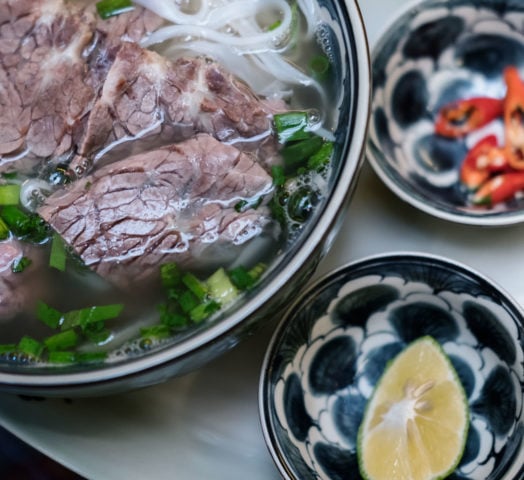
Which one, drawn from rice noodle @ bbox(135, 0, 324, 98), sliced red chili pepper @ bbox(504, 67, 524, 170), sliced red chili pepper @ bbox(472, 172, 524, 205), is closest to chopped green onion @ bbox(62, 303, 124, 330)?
rice noodle @ bbox(135, 0, 324, 98)

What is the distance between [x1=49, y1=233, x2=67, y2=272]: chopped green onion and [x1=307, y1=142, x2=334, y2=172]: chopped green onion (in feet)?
1.85

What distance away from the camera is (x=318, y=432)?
5.66 feet

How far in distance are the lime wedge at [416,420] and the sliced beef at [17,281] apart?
79 centimetres

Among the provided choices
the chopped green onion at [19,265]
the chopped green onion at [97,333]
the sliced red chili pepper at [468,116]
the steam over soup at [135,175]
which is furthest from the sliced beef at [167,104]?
the sliced red chili pepper at [468,116]

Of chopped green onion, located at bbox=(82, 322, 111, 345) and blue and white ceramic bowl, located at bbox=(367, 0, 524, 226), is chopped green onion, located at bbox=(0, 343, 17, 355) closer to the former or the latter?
chopped green onion, located at bbox=(82, 322, 111, 345)

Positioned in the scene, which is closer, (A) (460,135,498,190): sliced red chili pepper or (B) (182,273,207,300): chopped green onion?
(B) (182,273,207,300): chopped green onion

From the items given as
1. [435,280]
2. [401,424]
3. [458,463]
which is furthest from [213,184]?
[458,463]

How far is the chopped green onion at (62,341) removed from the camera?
5.07ft

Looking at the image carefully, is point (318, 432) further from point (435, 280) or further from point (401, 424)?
point (435, 280)

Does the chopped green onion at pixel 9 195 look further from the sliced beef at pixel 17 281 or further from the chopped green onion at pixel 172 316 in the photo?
the chopped green onion at pixel 172 316

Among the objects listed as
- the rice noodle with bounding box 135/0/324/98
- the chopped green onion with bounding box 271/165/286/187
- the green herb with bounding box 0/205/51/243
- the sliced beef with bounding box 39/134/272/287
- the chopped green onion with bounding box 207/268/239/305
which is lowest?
the green herb with bounding box 0/205/51/243

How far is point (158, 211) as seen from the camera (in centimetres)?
160

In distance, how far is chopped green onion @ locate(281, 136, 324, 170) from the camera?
5.32ft

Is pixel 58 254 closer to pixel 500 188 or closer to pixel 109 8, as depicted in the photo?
pixel 109 8
